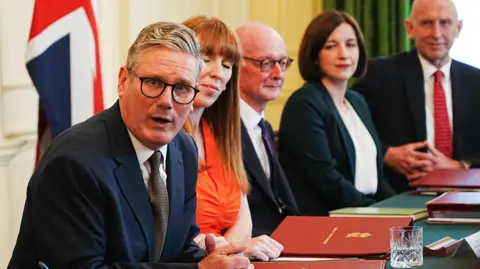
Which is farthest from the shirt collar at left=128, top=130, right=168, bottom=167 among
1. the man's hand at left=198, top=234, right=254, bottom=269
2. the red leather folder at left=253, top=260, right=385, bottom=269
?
the red leather folder at left=253, top=260, right=385, bottom=269

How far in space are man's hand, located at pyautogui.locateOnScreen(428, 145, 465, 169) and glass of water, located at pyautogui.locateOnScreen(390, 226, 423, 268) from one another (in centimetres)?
203

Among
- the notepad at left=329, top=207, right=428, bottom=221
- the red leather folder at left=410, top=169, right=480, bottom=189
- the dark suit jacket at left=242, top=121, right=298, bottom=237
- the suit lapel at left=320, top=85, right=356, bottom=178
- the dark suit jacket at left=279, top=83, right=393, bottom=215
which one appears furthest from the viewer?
the suit lapel at left=320, top=85, right=356, bottom=178

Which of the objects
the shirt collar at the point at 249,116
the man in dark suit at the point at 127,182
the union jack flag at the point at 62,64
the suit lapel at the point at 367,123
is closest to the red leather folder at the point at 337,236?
the man in dark suit at the point at 127,182

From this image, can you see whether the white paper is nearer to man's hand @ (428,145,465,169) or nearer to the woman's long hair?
the woman's long hair

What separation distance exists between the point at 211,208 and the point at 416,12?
220 centimetres

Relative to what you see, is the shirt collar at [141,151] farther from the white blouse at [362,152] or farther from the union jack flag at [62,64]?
the white blouse at [362,152]

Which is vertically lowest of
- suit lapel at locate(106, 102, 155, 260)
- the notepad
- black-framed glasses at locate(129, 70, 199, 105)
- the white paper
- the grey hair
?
the notepad

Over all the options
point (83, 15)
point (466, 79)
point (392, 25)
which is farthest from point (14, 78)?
point (392, 25)

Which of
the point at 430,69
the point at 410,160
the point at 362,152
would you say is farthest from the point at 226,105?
the point at 430,69

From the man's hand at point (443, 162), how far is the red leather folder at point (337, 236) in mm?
1637

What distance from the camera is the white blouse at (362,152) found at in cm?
389

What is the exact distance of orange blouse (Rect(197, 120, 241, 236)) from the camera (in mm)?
2854

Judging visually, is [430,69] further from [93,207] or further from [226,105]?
[93,207]

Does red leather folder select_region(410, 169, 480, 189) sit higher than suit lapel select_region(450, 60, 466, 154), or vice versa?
suit lapel select_region(450, 60, 466, 154)
